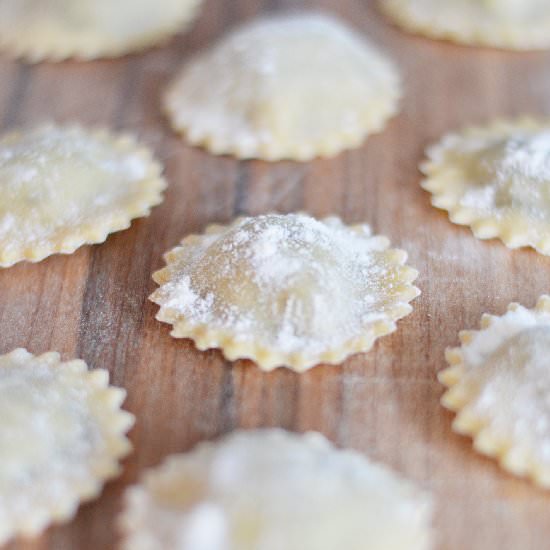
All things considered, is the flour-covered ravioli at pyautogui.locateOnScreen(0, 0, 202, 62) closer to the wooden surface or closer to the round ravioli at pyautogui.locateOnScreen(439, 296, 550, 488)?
the wooden surface

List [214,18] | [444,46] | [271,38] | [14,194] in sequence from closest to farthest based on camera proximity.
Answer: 1. [14,194]
2. [271,38]
3. [444,46]
4. [214,18]

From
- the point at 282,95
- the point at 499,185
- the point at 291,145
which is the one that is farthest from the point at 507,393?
the point at 282,95

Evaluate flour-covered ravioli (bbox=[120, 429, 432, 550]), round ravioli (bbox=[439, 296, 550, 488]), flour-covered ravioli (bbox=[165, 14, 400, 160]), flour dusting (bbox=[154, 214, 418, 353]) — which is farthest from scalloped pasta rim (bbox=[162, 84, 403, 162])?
flour-covered ravioli (bbox=[120, 429, 432, 550])

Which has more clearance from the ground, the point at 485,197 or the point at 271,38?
the point at 271,38

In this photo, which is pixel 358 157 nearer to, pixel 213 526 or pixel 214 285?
pixel 214 285

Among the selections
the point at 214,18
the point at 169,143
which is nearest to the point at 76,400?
the point at 169,143

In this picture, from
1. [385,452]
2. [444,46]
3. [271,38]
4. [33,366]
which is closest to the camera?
[385,452]

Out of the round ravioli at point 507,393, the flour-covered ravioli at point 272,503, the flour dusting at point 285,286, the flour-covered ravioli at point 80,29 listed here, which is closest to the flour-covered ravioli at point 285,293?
the flour dusting at point 285,286
